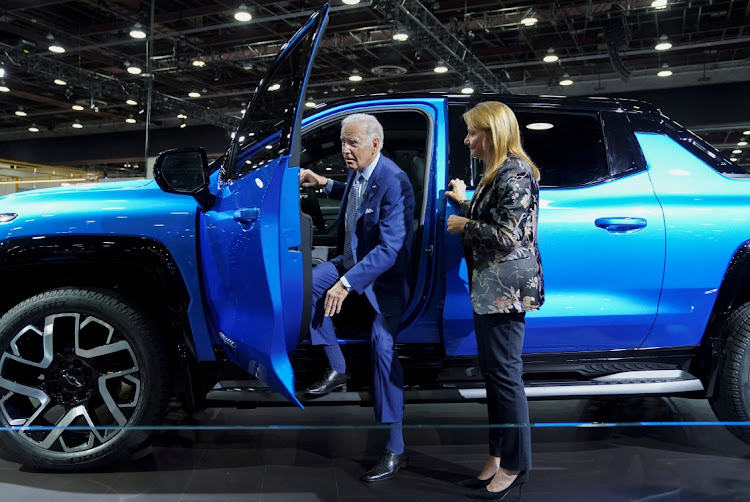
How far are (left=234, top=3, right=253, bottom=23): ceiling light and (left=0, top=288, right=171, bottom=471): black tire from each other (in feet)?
25.1

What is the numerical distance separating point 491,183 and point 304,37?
0.83 meters

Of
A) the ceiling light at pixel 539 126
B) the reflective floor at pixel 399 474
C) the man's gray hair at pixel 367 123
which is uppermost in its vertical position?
the ceiling light at pixel 539 126

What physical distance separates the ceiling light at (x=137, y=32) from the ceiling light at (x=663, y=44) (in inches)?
317

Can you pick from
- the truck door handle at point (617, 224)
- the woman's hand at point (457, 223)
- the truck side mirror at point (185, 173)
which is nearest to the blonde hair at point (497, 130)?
the woman's hand at point (457, 223)

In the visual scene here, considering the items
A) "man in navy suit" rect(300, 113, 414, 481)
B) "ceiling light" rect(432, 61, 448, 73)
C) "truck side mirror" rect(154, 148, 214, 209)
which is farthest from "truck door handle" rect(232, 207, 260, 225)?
"ceiling light" rect(432, 61, 448, 73)

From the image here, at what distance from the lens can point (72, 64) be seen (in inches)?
427

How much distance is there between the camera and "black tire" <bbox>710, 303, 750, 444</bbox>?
8.59 ft

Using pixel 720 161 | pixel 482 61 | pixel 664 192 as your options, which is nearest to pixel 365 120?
pixel 664 192

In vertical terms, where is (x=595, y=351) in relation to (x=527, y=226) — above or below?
below

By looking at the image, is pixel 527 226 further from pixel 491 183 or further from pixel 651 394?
pixel 651 394

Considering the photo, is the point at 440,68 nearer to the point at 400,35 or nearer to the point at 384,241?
the point at 400,35

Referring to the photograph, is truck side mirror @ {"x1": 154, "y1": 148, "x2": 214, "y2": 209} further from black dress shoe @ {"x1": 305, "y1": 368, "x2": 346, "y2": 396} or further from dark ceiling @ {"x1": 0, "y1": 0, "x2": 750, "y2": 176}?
dark ceiling @ {"x1": 0, "y1": 0, "x2": 750, "y2": 176}

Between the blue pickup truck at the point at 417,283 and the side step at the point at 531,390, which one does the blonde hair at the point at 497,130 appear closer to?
the blue pickup truck at the point at 417,283

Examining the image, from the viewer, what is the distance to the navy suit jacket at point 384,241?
241cm
